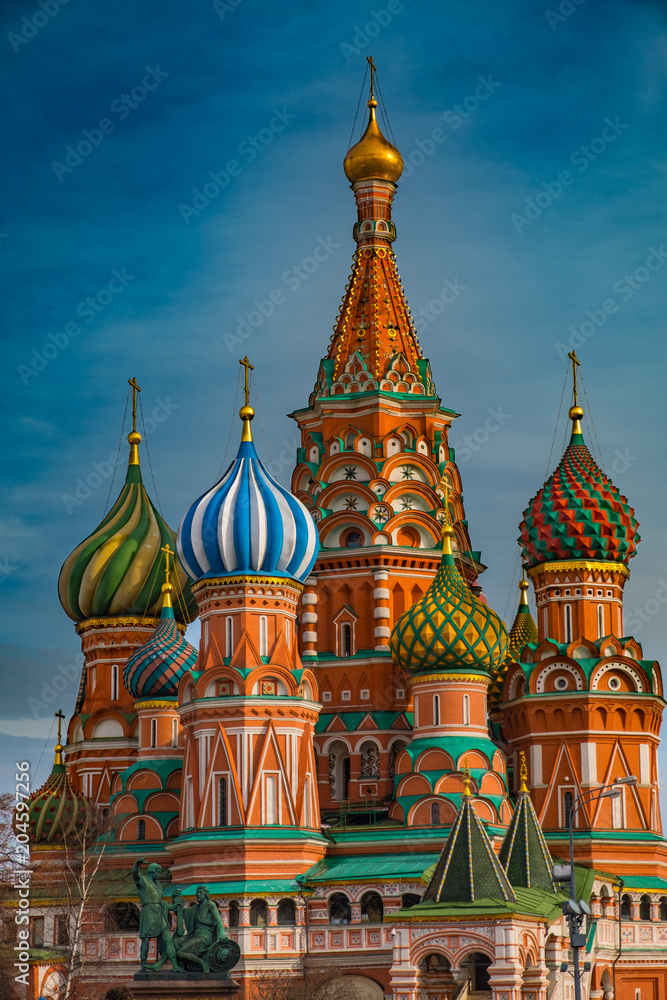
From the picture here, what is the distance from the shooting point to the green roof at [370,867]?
46.0 m

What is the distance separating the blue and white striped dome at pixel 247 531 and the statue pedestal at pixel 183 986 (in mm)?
12260

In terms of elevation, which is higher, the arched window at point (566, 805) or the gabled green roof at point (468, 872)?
the arched window at point (566, 805)

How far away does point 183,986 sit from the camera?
38656mm

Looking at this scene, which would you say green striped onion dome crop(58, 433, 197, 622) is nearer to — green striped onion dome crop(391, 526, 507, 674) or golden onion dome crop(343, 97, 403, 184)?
green striped onion dome crop(391, 526, 507, 674)

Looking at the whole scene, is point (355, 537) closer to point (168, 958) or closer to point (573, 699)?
point (573, 699)

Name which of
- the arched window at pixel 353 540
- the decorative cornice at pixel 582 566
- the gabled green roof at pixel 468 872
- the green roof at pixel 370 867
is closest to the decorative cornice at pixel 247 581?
the arched window at pixel 353 540

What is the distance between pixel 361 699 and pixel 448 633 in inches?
169

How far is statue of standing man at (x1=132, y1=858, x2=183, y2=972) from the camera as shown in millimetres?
38906

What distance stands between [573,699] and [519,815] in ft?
26.5

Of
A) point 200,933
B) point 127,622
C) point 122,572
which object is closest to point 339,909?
point 200,933

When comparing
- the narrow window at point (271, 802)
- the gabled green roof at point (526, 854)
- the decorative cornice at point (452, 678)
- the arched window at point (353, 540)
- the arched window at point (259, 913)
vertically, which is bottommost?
the arched window at point (259, 913)

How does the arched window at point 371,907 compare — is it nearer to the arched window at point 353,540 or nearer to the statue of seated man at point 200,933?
the statue of seated man at point 200,933

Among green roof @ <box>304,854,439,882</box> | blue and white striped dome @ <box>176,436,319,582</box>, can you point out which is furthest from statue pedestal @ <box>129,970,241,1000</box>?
blue and white striped dome @ <box>176,436,319,582</box>

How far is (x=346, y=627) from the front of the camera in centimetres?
5325
